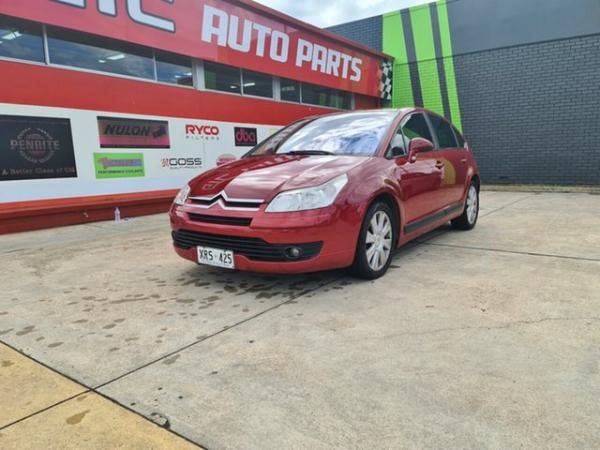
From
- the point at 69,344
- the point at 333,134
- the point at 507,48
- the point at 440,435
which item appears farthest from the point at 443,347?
the point at 507,48

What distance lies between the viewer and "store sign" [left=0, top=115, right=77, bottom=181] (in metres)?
6.02

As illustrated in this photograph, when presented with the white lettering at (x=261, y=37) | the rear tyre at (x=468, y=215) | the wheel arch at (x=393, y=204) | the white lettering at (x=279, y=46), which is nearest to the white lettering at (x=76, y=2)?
the white lettering at (x=261, y=37)

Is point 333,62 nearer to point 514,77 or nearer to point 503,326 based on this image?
point 514,77

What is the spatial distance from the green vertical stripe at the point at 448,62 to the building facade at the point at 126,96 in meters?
4.50

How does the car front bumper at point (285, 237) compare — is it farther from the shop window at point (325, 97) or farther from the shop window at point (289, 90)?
the shop window at point (325, 97)

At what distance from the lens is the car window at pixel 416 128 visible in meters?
4.21

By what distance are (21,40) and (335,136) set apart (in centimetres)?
507

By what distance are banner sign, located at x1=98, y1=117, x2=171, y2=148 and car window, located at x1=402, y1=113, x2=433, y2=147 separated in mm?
5092

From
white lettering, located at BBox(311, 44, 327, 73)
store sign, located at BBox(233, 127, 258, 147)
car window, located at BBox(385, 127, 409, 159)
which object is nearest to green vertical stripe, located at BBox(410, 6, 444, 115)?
white lettering, located at BBox(311, 44, 327, 73)

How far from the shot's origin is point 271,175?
339 centimetres

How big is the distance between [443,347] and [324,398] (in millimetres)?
817

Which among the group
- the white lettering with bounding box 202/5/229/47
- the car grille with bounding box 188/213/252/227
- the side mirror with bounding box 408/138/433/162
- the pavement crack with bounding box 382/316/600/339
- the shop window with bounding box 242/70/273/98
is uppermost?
the white lettering with bounding box 202/5/229/47

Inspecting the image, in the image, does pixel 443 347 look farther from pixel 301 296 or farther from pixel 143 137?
pixel 143 137

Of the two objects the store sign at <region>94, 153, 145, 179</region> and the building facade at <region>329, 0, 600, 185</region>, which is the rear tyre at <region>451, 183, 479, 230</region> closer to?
the store sign at <region>94, 153, 145, 179</region>
